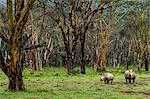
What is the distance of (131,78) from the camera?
28391mm

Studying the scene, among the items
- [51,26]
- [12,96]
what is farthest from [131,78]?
[51,26]

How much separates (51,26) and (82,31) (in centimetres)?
3157

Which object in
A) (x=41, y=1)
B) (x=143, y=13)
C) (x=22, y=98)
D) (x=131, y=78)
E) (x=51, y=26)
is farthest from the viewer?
(x=51, y=26)

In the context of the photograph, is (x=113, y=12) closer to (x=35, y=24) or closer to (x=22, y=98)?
(x=35, y=24)

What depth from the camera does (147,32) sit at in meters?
59.5

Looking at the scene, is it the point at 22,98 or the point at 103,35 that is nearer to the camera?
the point at 22,98

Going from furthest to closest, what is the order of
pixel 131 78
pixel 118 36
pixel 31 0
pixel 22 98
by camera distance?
pixel 118 36
pixel 131 78
pixel 31 0
pixel 22 98

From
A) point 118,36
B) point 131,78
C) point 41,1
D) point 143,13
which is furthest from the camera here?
point 118,36

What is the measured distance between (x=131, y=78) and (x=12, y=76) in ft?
32.7

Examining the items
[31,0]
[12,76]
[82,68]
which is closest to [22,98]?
[12,76]

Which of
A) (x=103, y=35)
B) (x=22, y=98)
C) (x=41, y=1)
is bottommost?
(x=22, y=98)

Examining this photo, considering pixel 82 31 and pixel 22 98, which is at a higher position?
pixel 82 31

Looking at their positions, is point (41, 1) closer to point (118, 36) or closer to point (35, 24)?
point (35, 24)

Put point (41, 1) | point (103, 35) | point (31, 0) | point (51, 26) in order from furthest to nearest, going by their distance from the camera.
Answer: point (51, 26), point (103, 35), point (41, 1), point (31, 0)
